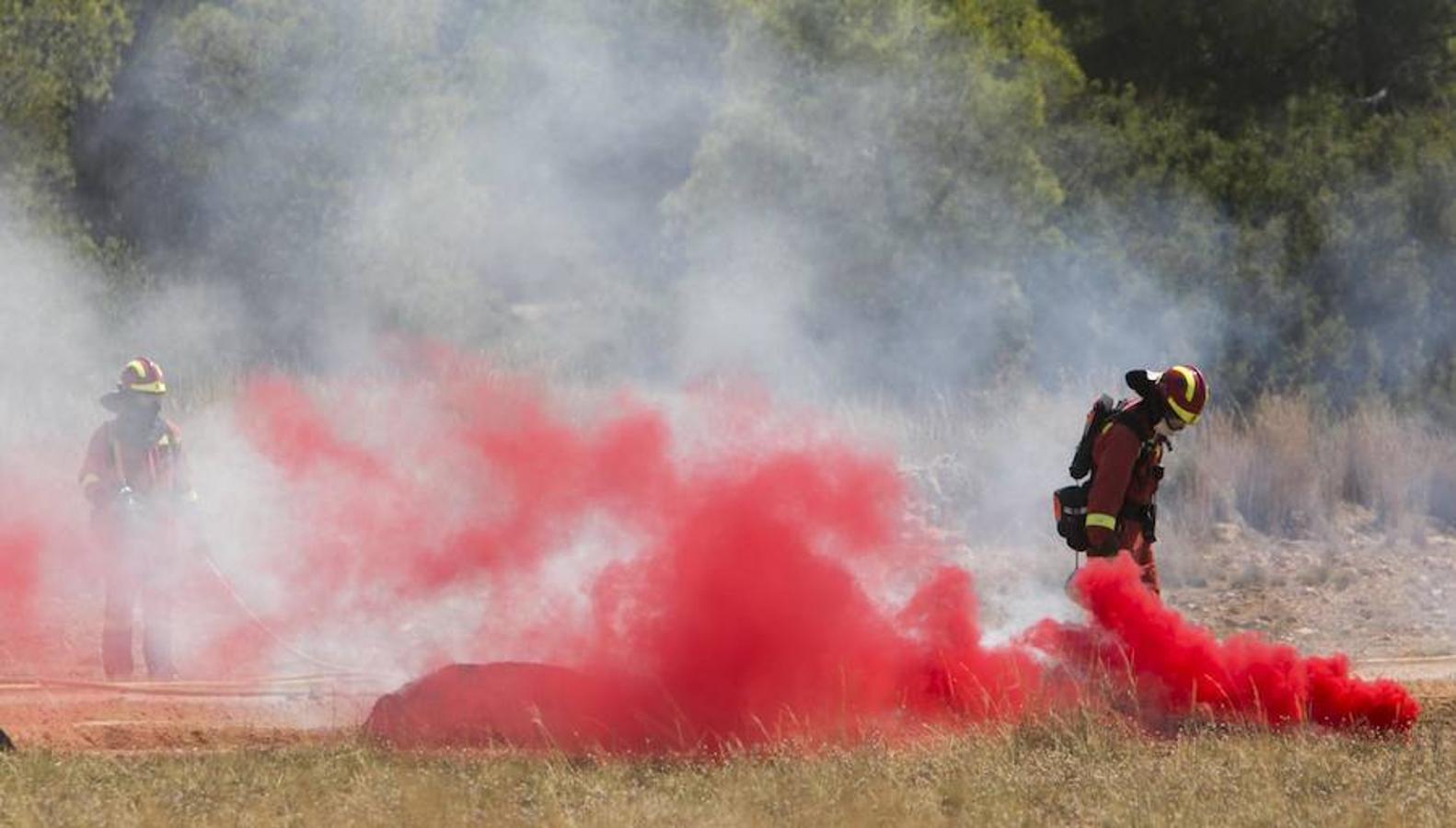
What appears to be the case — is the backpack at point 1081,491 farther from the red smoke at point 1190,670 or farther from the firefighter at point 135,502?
the firefighter at point 135,502

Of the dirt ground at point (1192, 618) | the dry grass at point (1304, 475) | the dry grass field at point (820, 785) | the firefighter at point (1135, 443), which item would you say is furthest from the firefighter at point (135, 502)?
the dry grass at point (1304, 475)

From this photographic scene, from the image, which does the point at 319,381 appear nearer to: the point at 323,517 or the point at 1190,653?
the point at 323,517

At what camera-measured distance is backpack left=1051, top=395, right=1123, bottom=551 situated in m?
11.5

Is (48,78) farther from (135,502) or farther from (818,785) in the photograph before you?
(818,785)

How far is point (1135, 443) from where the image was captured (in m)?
11.2

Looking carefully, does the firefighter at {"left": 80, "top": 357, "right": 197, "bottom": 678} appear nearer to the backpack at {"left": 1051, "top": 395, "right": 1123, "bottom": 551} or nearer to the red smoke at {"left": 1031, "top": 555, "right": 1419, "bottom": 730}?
the backpack at {"left": 1051, "top": 395, "right": 1123, "bottom": 551}

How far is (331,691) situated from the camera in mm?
13133

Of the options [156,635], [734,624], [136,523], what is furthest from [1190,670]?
[156,635]

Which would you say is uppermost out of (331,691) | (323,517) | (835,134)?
(835,134)

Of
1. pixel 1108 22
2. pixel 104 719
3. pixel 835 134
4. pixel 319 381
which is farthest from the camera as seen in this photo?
pixel 1108 22

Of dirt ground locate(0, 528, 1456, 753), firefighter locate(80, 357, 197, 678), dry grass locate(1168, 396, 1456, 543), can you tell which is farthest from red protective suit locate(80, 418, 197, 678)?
dry grass locate(1168, 396, 1456, 543)

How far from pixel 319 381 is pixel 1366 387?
37.5 feet

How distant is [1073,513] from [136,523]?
6.75m

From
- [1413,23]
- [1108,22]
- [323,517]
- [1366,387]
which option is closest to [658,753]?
[323,517]
